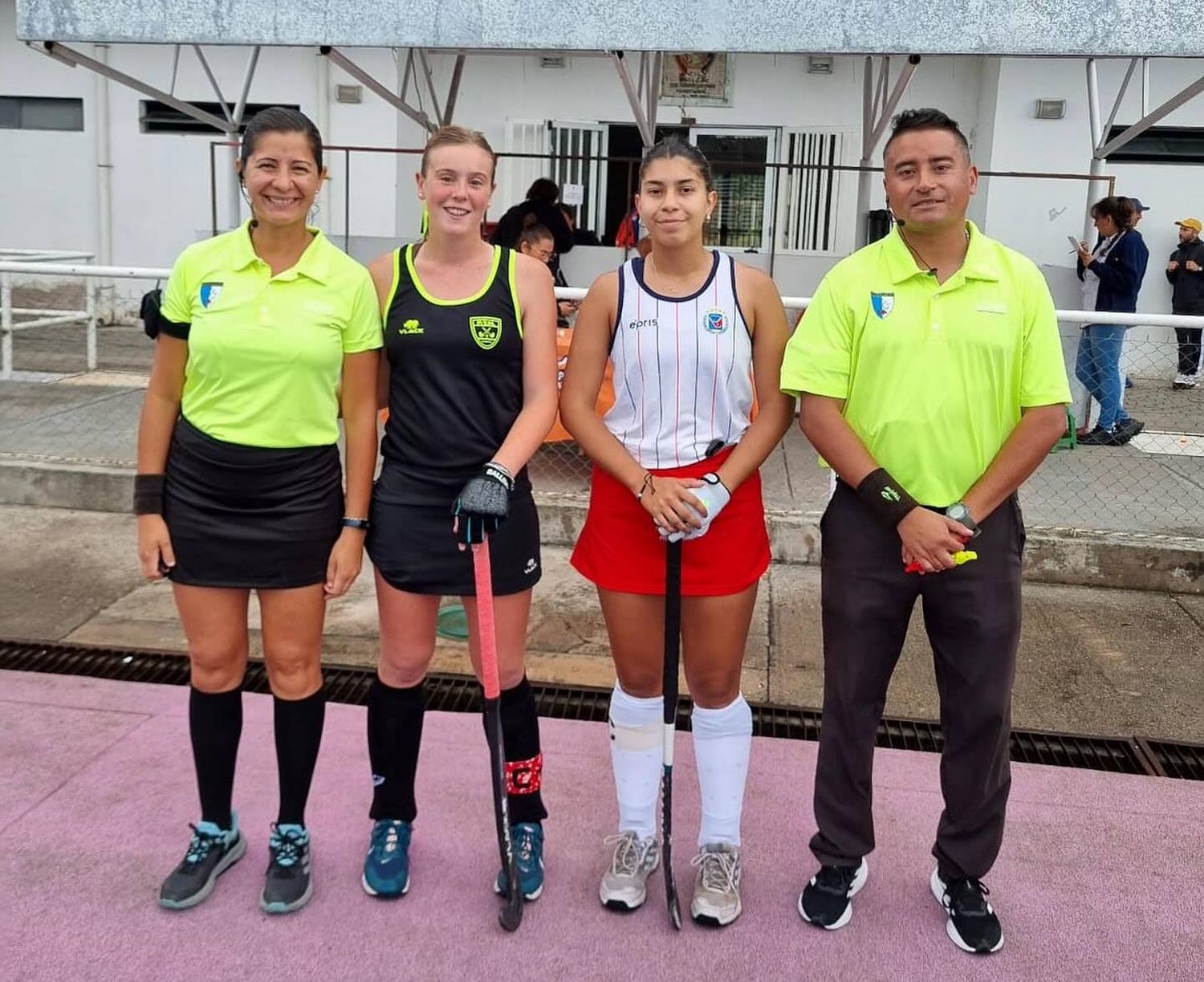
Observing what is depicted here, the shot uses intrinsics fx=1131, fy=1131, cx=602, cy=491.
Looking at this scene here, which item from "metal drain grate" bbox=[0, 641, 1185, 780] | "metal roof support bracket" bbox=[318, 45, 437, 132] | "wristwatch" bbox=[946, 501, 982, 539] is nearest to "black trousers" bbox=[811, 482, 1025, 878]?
"wristwatch" bbox=[946, 501, 982, 539]

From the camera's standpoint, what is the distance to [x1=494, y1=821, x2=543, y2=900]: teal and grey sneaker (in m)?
2.74

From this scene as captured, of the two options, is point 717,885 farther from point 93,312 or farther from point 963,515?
point 93,312

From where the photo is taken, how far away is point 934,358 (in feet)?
7.88

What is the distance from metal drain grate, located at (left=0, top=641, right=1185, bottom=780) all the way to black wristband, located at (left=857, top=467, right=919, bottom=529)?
1.26 metres

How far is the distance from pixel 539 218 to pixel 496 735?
6.66 m

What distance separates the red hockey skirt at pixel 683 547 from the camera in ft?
8.53

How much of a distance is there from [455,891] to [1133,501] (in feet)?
14.9

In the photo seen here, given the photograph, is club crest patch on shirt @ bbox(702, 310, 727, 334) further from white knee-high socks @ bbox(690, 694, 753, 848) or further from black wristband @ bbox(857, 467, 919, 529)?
white knee-high socks @ bbox(690, 694, 753, 848)

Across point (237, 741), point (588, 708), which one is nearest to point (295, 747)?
point (237, 741)

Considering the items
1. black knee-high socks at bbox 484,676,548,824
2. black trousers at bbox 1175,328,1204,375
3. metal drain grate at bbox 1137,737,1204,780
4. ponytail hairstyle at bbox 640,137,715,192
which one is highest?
ponytail hairstyle at bbox 640,137,715,192

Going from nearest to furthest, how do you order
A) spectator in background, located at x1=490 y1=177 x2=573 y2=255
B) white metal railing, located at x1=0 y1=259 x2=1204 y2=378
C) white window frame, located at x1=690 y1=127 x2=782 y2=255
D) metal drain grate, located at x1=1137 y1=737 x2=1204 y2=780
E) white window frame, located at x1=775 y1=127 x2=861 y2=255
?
metal drain grate, located at x1=1137 y1=737 x2=1204 y2=780
white metal railing, located at x1=0 y1=259 x2=1204 y2=378
spectator in background, located at x1=490 y1=177 x2=573 y2=255
white window frame, located at x1=775 y1=127 x2=861 y2=255
white window frame, located at x1=690 y1=127 x2=782 y2=255

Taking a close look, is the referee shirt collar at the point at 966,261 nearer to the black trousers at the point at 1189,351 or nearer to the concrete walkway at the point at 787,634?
the concrete walkway at the point at 787,634

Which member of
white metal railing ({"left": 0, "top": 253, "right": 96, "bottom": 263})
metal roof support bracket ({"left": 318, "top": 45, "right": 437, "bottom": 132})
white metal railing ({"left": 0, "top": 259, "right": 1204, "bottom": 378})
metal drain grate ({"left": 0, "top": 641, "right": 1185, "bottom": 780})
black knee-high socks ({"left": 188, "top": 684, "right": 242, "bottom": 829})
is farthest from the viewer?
white metal railing ({"left": 0, "top": 253, "right": 96, "bottom": 263})

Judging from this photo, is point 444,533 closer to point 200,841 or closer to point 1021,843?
point 200,841
